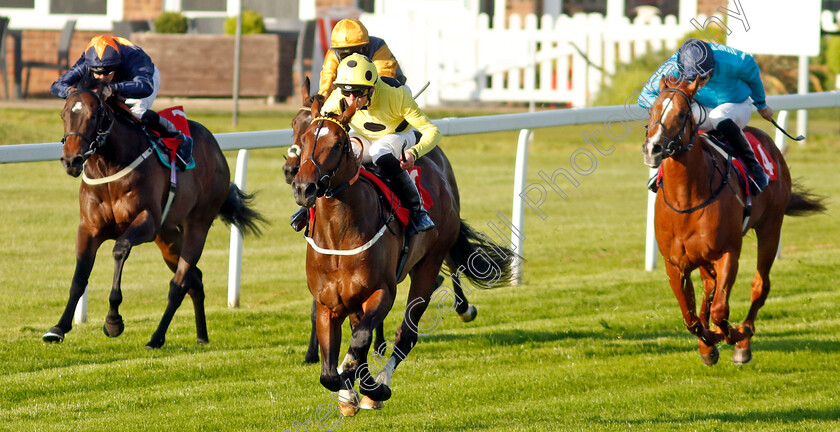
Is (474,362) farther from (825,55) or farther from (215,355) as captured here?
(825,55)

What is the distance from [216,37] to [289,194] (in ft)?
24.2

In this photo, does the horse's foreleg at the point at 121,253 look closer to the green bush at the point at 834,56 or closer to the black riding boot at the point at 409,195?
the black riding boot at the point at 409,195

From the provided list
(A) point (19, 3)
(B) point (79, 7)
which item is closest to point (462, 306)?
(B) point (79, 7)

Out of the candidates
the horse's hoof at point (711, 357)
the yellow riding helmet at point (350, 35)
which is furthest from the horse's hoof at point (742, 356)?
the yellow riding helmet at point (350, 35)

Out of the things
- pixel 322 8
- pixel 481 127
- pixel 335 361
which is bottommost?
pixel 335 361

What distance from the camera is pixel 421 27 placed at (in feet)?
63.6

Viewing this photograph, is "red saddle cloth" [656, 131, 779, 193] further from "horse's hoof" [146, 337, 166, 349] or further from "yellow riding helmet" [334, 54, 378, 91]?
"horse's hoof" [146, 337, 166, 349]

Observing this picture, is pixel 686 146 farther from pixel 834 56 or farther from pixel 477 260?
pixel 834 56

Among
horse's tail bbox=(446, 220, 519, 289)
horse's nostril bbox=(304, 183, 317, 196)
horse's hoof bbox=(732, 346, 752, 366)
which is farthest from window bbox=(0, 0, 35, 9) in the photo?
horse's nostril bbox=(304, 183, 317, 196)

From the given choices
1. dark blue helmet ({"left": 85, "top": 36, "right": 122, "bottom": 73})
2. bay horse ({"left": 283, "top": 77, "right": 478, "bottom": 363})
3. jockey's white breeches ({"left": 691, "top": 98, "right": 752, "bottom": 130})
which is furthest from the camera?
jockey's white breeches ({"left": 691, "top": 98, "right": 752, "bottom": 130})

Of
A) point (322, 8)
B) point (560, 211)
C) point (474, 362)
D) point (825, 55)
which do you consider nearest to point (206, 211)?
point (474, 362)

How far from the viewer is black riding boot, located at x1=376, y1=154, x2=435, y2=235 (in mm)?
5371

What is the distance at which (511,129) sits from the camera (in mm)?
9312

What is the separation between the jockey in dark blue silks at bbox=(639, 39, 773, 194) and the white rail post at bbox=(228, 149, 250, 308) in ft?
10.2
